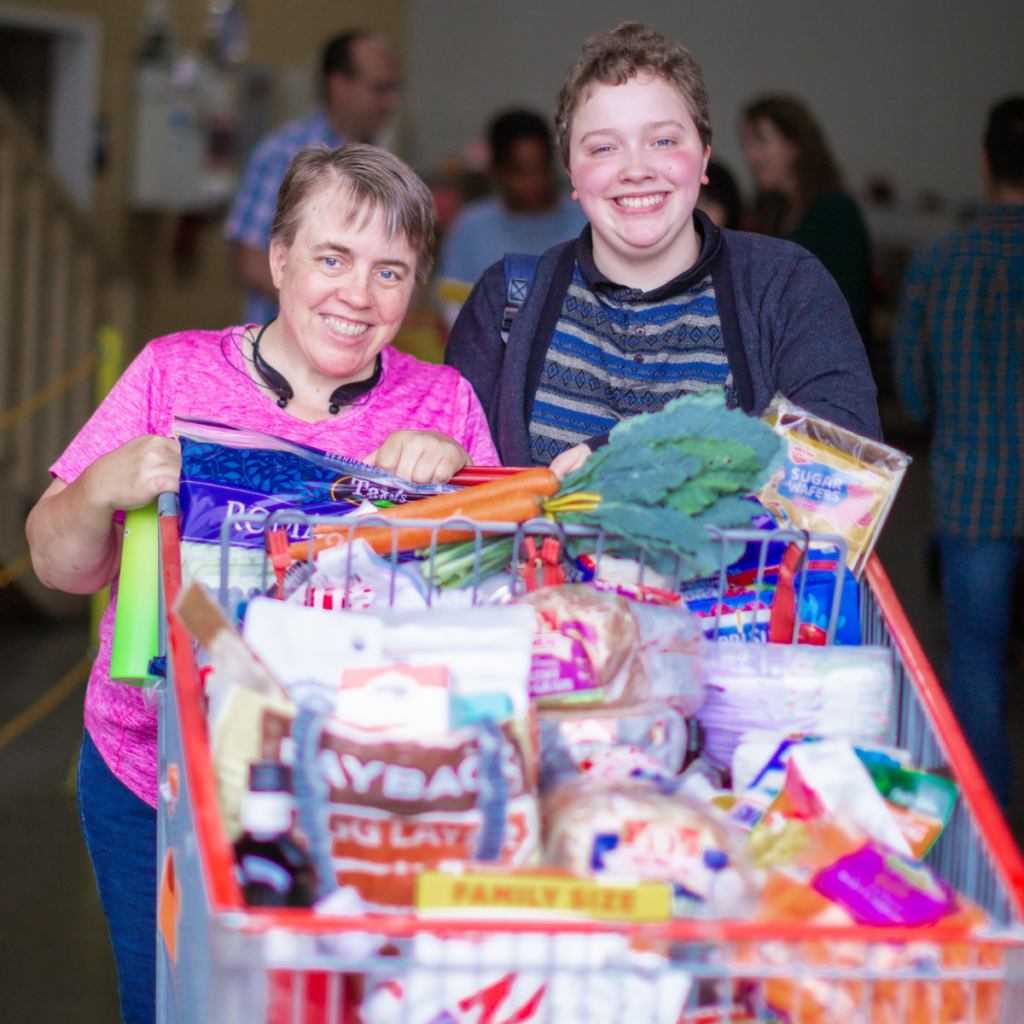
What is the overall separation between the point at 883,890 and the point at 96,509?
1004 mm

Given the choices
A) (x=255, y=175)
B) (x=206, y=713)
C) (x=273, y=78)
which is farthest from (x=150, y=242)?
(x=206, y=713)

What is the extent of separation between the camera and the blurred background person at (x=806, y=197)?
3.49 metres

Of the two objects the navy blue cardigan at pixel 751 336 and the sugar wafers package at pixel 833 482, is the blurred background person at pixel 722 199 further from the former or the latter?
the sugar wafers package at pixel 833 482

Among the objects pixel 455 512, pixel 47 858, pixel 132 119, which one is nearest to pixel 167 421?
pixel 455 512

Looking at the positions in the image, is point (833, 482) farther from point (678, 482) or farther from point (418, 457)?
point (418, 457)

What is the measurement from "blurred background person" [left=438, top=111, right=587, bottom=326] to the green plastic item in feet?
7.87

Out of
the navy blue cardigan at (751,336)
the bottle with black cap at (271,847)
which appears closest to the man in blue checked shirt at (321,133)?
the navy blue cardigan at (751,336)

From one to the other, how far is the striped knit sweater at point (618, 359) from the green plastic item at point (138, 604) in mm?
588

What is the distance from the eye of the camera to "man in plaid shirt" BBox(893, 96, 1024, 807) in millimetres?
3217

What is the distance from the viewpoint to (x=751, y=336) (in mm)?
1745

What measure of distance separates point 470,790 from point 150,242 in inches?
332

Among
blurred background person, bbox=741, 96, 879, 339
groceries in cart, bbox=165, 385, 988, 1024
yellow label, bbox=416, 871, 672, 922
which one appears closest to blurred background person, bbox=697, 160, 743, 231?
blurred background person, bbox=741, 96, 879, 339

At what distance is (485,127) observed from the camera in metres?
10.7

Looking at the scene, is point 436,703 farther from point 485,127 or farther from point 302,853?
point 485,127
